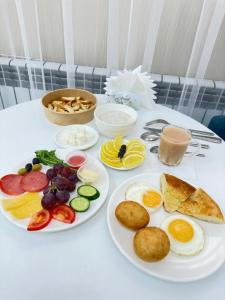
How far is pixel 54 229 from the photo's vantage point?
649 mm

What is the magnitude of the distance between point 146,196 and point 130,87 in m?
0.57

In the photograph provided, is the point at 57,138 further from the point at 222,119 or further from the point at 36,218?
the point at 222,119

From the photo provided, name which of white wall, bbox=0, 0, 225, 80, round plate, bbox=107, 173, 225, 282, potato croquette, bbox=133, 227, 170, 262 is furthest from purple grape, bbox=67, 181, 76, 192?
white wall, bbox=0, 0, 225, 80

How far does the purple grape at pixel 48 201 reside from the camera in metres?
0.68

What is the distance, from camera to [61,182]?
2.39ft

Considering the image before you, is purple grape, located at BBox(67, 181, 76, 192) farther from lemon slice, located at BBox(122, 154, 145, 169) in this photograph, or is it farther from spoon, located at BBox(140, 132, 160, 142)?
spoon, located at BBox(140, 132, 160, 142)

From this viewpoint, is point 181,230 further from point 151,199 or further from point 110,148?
point 110,148

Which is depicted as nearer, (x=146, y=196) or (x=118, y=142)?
(x=146, y=196)

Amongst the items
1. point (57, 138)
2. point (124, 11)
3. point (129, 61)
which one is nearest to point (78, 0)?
point (124, 11)

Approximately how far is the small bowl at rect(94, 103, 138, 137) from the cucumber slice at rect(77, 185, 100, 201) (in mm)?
296

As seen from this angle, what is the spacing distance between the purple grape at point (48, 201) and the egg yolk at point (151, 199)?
0.26 meters

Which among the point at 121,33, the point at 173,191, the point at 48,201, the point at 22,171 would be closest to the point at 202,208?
the point at 173,191

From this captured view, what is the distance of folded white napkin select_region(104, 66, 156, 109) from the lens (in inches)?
44.4

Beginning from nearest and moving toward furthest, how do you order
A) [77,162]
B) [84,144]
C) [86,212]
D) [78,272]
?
1. [78,272]
2. [86,212]
3. [77,162]
4. [84,144]
